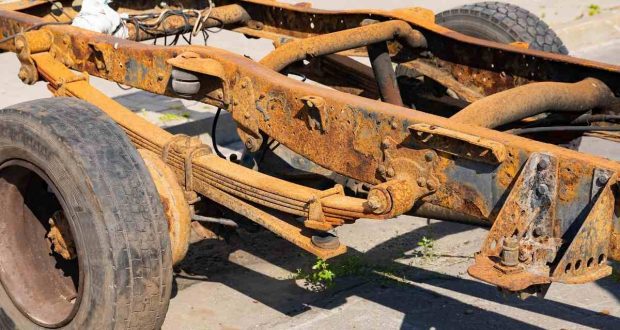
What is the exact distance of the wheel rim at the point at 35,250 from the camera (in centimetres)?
461

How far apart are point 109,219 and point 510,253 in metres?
1.50

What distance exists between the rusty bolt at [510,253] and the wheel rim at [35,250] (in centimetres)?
189

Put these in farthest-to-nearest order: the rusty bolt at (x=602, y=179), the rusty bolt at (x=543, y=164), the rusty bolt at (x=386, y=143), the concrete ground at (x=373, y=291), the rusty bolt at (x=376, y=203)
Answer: the concrete ground at (x=373, y=291) < the rusty bolt at (x=386, y=143) < the rusty bolt at (x=376, y=203) < the rusty bolt at (x=543, y=164) < the rusty bolt at (x=602, y=179)

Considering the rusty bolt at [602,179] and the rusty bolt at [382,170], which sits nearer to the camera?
the rusty bolt at [602,179]

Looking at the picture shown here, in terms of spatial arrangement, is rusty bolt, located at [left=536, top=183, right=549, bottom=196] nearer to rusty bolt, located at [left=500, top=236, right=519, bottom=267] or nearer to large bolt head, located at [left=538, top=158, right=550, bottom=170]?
large bolt head, located at [left=538, top=158, right=550, bottom=170]

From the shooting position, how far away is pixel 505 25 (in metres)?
6.23

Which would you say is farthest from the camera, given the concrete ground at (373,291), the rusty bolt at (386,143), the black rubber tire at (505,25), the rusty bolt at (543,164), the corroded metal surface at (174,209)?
the black rubber tire at (505,25)

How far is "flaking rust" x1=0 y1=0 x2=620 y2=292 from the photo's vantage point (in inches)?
142

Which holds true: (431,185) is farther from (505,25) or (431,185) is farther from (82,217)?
(505,25)

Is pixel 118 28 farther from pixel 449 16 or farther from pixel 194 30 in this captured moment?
pixel 449 16

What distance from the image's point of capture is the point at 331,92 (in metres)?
4.26

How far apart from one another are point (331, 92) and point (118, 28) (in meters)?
1.93

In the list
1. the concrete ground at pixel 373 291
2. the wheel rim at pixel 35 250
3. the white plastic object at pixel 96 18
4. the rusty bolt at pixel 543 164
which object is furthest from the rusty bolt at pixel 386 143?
the white plastic object at pixel 96 18

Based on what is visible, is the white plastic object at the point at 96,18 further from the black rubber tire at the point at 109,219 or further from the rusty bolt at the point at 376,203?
the rusty bolt at the point at 376,203
